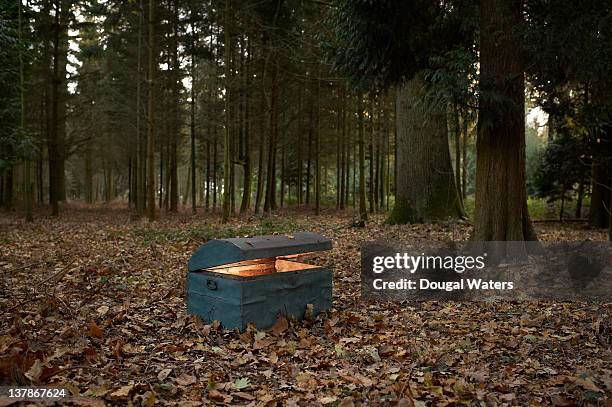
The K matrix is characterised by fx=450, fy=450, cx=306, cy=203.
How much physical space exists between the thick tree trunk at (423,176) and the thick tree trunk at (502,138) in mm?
4589

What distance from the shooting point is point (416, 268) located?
7598 millimetres

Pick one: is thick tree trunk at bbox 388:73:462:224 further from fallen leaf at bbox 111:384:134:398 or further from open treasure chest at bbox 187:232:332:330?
fallen leaf at bbox 111:384:134:398

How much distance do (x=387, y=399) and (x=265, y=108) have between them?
1859cm

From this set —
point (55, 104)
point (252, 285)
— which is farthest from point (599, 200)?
point (55, 104)

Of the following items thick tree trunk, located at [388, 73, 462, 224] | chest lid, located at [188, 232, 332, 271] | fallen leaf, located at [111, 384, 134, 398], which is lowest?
fallen leaf, located at [111, 384, 134, 398]

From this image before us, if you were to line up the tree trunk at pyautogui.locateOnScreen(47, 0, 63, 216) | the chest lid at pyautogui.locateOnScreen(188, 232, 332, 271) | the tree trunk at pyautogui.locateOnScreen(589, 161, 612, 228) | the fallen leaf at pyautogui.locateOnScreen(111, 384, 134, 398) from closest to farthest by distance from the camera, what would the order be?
1. the fallen leaf at pyautogui.locateOnScreen(111, 384, 134, 398)
2. the chest lid at pyautogui.locateOnScreen(188, 232, 332, 271)
3. the tree trunk at pyautogui.locateOnScreen(589, 161, 612, 228)
4. the tree trunk at pyautogui.locateOnScreen(47, 0, 63, 216)

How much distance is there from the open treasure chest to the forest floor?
0.17 metres

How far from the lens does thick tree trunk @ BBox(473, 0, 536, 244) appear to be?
23.0 ft

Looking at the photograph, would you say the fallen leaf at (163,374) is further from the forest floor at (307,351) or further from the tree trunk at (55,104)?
the tree trunk at (55,104)

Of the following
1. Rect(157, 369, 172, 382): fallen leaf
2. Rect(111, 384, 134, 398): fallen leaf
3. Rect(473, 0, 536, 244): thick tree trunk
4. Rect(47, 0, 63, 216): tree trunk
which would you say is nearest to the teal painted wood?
Rect(157, 369, 172, 382): fallen leaf

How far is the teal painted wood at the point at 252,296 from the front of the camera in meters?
4.90

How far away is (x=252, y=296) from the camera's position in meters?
4.94

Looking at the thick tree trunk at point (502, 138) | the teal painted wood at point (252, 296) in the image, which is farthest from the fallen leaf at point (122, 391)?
the thick tree trunk at point (502, 138)

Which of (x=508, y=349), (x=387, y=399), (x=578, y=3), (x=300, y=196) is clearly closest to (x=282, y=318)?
(x=387, y=399)
